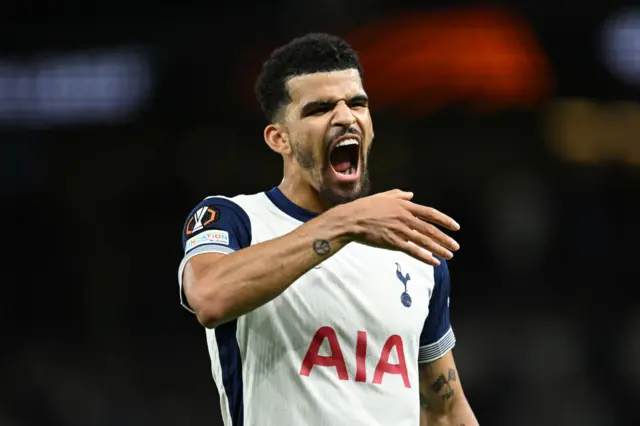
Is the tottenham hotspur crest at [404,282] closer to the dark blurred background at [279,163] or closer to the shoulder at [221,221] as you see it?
the shoulder at [221,221]

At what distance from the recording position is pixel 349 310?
2861 millimetres

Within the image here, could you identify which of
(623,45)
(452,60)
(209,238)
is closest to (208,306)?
(209,238)

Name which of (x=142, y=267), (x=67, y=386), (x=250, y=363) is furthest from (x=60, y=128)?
(x=250, y=363)

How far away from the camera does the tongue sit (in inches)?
120

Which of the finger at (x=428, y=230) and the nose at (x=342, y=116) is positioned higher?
the nose at (x=342, y=116)

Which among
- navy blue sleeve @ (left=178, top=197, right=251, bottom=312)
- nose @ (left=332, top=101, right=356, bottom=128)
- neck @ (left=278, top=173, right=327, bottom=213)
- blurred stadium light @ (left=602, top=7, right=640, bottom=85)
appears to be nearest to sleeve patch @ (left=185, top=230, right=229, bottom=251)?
navy blue sleeve @ (left=178, top=197, right=251, bottom=312)

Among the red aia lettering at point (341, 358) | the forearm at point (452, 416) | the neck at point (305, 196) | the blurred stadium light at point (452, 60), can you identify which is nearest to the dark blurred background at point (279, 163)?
the blurred stadium light at point (452, 60)

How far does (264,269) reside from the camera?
247 centimetres

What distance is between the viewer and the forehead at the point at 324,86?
120 inches

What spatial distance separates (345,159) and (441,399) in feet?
2.71

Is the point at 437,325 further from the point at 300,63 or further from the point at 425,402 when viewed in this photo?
the point at 300,63

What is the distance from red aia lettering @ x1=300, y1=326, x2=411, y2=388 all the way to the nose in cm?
60

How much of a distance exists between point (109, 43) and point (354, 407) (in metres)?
5.39

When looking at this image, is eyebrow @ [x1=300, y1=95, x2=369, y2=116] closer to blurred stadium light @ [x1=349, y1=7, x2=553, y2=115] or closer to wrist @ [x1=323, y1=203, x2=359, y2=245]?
wrist @ [x1=323, y1=203, x2=359, y2=245]
